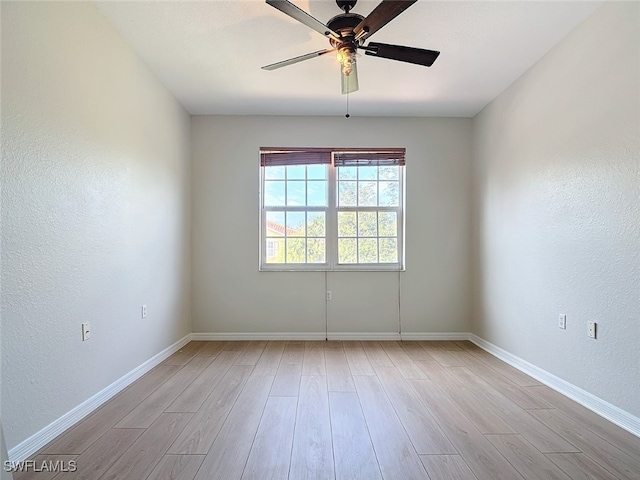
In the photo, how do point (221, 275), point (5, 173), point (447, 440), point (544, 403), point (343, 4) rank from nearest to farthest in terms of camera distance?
point (5, 173) < point (447, 440) < point (343, 4) < point (544, 403) < point (221, 275)

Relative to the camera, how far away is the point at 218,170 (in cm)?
396

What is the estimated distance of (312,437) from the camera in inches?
74.5

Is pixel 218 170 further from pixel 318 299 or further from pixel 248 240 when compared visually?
pixel 318 299

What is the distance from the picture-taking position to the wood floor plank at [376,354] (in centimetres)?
313

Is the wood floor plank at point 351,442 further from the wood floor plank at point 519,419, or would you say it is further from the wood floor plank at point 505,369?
the wood floor plank at point 505,369

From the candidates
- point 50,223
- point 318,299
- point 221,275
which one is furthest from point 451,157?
point 50,223

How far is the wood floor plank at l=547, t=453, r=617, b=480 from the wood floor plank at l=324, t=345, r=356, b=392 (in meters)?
1.25

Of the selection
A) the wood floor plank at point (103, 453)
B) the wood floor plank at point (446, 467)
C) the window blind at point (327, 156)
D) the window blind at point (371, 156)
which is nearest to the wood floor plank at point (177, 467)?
the wood floor plank at point (103, 453)

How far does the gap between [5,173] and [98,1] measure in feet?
4.25

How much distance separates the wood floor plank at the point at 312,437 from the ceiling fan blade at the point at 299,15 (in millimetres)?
2208

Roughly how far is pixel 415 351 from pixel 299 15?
305cm

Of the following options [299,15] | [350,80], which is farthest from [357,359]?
[299,15]

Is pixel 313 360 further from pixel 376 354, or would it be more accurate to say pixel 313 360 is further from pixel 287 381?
pixel 376 354

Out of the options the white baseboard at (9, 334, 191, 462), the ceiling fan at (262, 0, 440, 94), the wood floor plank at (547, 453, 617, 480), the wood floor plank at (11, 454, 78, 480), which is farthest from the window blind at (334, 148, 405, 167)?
the wood floor plank at (11, 454, 78, 480)
